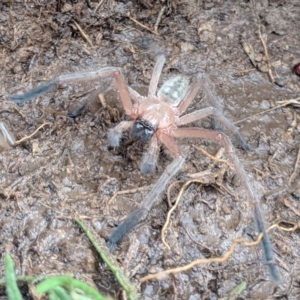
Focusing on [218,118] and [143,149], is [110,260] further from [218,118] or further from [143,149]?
[218,118]

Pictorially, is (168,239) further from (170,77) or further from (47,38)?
(47,38)

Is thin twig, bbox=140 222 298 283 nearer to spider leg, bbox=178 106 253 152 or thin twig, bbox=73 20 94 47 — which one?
spider leg, bbox=178 106 253 152

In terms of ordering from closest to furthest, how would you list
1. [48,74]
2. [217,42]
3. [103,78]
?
[103,78] < [48,74] < [217,42]

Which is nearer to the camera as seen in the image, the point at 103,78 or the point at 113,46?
the point at 103,78

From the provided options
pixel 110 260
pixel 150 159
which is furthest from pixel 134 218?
pixel 150 159

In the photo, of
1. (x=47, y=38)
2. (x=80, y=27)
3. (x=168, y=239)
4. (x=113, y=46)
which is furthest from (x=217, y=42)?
(x=168, y=239)

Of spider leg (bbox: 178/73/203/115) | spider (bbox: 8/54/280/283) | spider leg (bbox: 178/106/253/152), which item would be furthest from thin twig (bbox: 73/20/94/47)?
spider leg (bbox: 178/106/253/152)

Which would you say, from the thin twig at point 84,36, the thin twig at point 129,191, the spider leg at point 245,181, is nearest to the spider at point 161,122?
the spider leg at point 245,181

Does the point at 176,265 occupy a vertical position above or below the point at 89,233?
below
